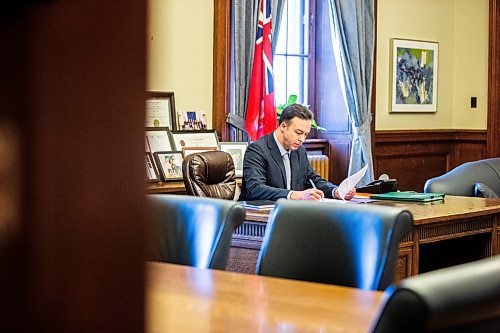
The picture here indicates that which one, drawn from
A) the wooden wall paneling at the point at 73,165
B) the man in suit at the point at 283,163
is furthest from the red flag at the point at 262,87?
the wooden wall paneling at the point at 73,165

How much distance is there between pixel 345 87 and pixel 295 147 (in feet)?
8.54

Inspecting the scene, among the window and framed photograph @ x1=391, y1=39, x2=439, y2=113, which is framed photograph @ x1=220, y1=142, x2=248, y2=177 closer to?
the window

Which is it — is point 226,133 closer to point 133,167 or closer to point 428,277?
point 428,277

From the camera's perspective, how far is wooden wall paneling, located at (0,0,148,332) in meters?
0.26

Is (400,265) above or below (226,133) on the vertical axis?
below

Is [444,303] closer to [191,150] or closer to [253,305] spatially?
[253,305]

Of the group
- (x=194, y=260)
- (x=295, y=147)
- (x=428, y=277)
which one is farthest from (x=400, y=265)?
(x=428, y=277)

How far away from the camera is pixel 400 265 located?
4223mm

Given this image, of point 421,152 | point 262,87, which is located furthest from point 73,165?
point 421,152

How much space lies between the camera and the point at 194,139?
20.8ft

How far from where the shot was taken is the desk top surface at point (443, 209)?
4.32 m

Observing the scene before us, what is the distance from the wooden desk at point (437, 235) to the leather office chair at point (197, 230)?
1607 millimetres

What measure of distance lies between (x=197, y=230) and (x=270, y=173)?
2.62 meters

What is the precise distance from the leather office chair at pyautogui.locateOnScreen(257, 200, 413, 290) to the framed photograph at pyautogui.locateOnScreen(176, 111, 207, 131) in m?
3.86
